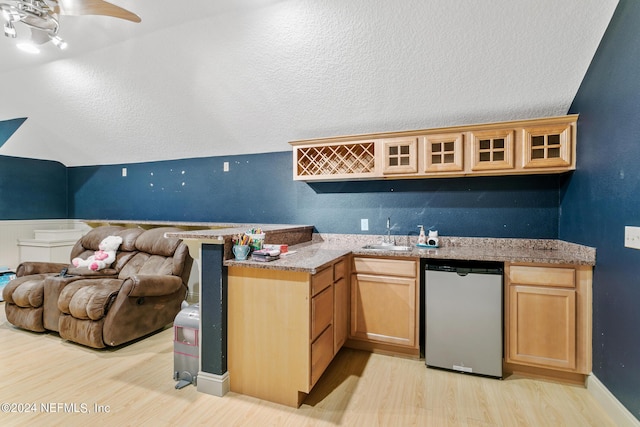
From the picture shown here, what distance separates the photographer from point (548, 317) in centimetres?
226

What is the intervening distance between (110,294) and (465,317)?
3.02m

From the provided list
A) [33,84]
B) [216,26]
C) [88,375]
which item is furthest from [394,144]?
[33,84]

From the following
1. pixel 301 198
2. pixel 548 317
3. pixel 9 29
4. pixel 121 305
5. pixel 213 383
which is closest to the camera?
pixel 9 29

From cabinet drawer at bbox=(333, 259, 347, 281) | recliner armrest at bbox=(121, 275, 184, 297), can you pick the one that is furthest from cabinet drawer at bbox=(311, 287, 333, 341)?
recliner armrest at bbox=(121, 275, 184, 297)

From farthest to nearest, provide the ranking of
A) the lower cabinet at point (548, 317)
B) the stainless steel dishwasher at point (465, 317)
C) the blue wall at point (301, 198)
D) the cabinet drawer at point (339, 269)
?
the blue wall at point (301, 198) → the cabinet drawer at point (339, 269) → the stainless steel dishwasher at point (465, 317) → the lower cabinet at point (548, 317)

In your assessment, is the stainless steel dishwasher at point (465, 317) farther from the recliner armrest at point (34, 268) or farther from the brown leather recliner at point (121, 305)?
the recliner armrest at point (34, 268)

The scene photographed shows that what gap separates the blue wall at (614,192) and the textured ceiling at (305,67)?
27 cm

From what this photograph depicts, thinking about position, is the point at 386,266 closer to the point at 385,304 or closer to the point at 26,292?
the point at 385,304

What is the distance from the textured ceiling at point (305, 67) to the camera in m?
2.26

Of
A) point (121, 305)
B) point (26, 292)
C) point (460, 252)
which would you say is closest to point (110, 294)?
point (121, 305)

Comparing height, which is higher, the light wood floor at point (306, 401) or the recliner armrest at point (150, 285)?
the recliner armrest at point (150, 285)

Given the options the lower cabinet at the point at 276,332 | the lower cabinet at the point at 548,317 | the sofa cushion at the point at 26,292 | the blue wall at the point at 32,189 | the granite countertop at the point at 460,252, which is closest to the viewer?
the lower cabinet at the point at 276,332

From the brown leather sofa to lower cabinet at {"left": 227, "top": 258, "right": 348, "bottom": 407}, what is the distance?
4.01ft

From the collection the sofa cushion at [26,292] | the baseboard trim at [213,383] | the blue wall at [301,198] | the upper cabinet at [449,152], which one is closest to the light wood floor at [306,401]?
the baseboard trim at [213,383]
